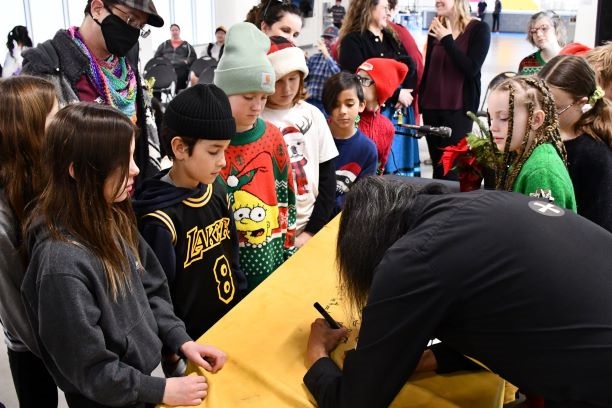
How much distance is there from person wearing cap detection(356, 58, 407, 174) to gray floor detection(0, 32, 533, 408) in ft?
5.12

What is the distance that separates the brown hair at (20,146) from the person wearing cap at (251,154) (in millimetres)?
594

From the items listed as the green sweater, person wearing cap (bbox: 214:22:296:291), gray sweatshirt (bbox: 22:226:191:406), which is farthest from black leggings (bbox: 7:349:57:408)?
the green sweater

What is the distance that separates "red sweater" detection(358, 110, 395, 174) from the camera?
9.89 feet

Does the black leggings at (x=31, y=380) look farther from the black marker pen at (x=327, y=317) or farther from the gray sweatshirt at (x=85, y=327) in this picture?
the black marker pen at (x=327, y=317)

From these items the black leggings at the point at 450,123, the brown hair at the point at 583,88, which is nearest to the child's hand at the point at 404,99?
the black leggings at the point at 450,123

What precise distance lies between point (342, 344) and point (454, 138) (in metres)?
2.90

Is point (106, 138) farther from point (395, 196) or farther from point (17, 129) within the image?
point (395, 196)

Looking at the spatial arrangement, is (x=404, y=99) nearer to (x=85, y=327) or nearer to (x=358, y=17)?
(x=358, y=17)

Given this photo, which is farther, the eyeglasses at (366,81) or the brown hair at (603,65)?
the eyeglasses at (366,81)

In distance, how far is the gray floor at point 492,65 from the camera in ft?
7.98

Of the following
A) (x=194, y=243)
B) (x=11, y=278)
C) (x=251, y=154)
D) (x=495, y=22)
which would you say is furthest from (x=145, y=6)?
(x=495, y=22)

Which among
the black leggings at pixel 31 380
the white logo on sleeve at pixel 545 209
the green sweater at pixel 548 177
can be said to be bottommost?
the black leggings at pixel 31 380

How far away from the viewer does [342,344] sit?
143 cm

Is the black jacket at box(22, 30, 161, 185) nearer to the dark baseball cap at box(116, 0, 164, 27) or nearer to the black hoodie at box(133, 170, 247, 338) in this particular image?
the dark baseball cap at box(116, 0, 164, 27)
